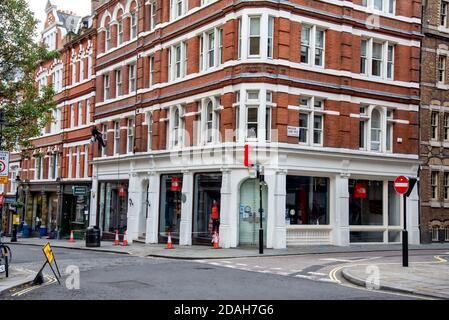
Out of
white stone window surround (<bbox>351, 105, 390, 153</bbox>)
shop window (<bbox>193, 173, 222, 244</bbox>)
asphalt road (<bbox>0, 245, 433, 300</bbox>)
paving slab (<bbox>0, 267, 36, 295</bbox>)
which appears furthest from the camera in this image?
white stone window surround (<bbox>351, 105, 390, 153</bbox>)

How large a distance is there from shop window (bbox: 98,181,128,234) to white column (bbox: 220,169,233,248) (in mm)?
11574

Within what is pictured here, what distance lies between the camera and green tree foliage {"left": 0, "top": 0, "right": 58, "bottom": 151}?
28703 mm

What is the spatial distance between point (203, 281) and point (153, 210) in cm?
1921

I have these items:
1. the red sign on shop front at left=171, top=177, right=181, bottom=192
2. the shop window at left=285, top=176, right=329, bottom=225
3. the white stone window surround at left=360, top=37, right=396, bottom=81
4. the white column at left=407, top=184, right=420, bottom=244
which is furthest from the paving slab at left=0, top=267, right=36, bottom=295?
the white column at left=407, top=184, right=420, bottom=244

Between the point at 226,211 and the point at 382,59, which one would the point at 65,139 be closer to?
the point at 226,211

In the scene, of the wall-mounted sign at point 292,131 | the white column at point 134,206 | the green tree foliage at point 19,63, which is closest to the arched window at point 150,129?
the white column at point 134,206

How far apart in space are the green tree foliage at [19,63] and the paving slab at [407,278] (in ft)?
58.5

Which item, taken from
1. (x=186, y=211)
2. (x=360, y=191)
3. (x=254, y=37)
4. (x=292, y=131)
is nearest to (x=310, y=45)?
(x=254, y=37)

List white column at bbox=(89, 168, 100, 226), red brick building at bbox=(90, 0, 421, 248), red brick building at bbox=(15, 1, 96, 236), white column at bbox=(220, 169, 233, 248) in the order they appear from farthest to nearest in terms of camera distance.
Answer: red brick building at bbox=(15, 1, 96, 236), white column at bbox=(89, 168, 100, 226), red brick building at bbox=(90, 0, 421, 248), white column at bbox=(220, 169, 233, 248)

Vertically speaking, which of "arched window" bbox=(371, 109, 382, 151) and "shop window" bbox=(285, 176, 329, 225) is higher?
"arched window" bbox=(371, 109, 382, 151)

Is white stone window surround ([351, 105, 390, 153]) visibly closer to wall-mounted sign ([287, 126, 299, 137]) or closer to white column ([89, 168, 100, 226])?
wall-mounted sign ([287, 126, 299, 137])

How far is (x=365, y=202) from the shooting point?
3092cm
